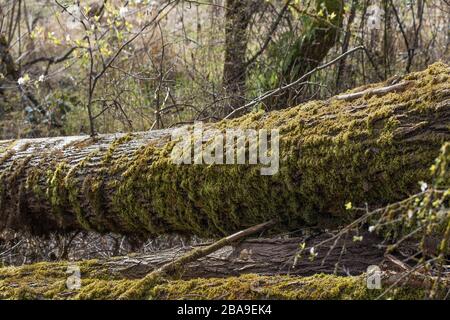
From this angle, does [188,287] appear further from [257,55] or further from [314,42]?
[257,55]

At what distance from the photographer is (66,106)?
866cm

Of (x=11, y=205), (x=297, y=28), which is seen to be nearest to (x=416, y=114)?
(x=11, y=205)

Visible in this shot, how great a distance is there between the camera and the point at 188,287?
315cm

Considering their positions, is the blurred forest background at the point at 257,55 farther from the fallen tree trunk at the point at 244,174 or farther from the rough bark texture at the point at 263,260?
the rough bark texture at the point at 263,260

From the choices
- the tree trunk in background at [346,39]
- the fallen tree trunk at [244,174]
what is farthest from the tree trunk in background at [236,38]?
the fallen tree trunk at [244,174]

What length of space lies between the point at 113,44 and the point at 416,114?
17.9 feet

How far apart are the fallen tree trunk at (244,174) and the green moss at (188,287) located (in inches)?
21.2

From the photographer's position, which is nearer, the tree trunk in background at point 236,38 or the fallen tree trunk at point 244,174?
the fallen tree trunk at point 244,174

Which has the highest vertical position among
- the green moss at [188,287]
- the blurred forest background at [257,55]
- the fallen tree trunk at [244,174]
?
the blurred forest background at [257,55]

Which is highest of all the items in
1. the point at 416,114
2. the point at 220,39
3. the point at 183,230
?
the point at 220,39

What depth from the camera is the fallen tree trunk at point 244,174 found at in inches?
A: 130

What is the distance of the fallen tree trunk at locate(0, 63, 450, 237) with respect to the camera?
10.9ft

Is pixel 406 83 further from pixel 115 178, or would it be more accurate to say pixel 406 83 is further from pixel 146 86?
pixel 146 86

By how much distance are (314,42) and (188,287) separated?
13.6 feet
